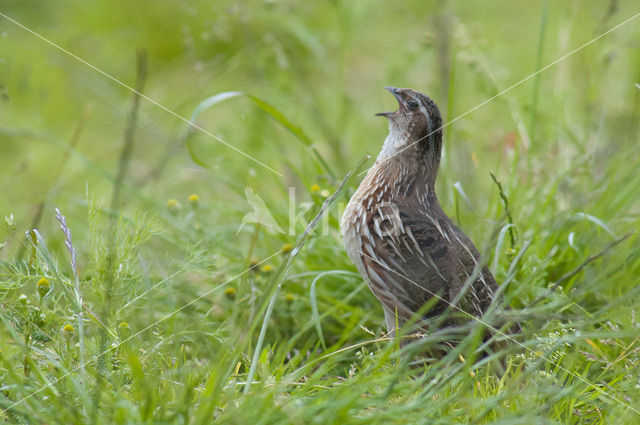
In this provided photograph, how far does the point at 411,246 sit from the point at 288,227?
46.1 inches

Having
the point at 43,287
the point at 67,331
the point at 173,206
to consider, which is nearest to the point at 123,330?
the point at 67,331

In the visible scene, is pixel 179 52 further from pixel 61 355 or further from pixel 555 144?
pixel 61 355

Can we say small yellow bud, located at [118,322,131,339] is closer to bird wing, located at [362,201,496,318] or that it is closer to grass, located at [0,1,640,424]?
grass, located at [0,1,640,424]

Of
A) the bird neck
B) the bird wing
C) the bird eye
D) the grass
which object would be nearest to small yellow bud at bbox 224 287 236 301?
the grass

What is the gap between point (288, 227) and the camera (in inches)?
171

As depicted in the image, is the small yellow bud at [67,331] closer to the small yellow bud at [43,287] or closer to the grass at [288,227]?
the grass at [288,227]

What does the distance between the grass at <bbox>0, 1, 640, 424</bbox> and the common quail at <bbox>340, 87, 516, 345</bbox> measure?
0.62 feet

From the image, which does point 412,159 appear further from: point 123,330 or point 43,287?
point 43,287

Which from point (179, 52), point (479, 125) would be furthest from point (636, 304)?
point (179, 52)

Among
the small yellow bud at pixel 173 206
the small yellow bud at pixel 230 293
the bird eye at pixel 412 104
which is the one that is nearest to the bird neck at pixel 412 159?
the bird eye at pixel 412 104

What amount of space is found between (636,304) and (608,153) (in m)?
1.72

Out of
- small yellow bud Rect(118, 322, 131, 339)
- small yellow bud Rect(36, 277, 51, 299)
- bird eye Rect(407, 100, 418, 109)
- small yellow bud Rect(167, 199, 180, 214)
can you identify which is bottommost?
small yellow bud Rect(118, 322, 131, 339)

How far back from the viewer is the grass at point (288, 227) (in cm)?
262

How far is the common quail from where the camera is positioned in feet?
10.8
